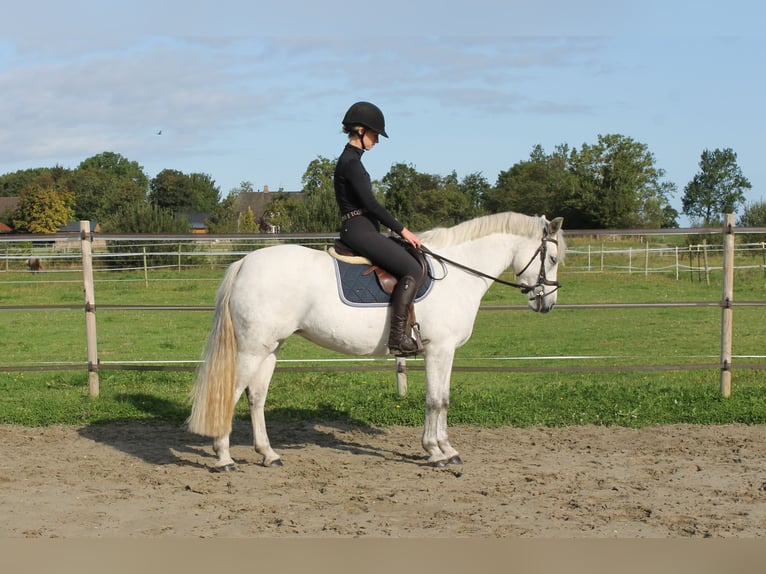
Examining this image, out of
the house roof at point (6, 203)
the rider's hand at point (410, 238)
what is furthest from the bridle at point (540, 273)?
the house roof at point (6, 203)

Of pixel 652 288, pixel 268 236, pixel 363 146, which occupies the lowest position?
pixel 652 288

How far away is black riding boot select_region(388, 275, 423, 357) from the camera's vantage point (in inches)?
228

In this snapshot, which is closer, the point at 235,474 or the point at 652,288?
the point at 235,474

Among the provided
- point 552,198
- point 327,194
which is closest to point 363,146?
point 327,194

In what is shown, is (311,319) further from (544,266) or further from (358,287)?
(544,266)

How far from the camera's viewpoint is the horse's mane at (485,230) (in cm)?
636

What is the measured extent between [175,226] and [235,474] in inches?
1306

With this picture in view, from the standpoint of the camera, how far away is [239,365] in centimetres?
596

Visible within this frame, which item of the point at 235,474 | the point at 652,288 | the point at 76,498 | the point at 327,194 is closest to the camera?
the point at 76,498

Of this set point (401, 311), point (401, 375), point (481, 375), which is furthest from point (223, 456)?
point (481, 375)

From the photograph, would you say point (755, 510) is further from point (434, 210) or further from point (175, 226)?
point (434, 210)

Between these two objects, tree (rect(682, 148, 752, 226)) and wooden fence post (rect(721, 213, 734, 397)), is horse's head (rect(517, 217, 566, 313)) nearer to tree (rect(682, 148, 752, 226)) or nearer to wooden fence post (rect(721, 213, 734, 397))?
wooden fence post (rect(721, 213, 734, 397))

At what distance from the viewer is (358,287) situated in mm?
5887

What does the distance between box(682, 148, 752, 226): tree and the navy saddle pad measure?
94503 mm
